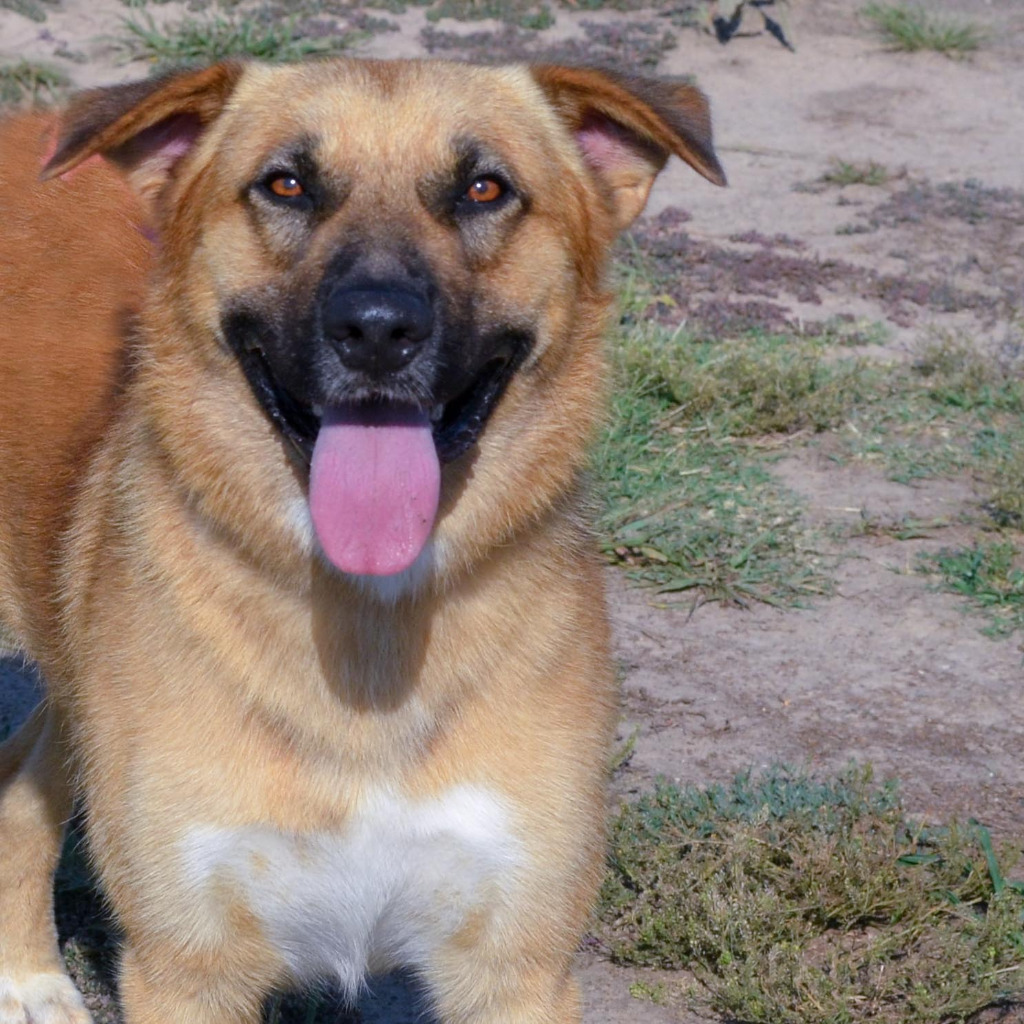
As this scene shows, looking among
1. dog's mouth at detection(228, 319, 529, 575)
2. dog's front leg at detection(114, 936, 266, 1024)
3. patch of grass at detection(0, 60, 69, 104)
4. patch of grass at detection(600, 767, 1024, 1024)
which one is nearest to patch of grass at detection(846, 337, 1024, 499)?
patch of grass at detection(600, 767, 1024, 1024)

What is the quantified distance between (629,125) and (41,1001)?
2.48 metres

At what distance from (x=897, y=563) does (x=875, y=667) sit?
0.70 m

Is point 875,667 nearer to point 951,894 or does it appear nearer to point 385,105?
point 951,894

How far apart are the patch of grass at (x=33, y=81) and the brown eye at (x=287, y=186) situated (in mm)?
7333

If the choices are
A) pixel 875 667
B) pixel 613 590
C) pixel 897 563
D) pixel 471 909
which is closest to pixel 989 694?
pixel 875 667

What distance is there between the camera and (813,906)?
3.91m

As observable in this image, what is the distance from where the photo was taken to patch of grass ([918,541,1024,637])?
5.34m

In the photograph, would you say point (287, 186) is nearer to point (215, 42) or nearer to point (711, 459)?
point (711, 459)

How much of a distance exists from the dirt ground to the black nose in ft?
5.69

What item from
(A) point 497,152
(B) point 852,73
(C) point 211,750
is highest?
(A) point 497,152

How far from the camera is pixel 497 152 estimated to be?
125 inches

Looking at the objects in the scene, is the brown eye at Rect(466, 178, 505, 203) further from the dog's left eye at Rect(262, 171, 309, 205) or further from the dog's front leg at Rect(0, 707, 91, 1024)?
the dog's front leg at Rect(0, 707, 91, 1024)

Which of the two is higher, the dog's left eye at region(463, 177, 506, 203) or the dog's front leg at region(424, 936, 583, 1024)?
the dog's left eye at region(463, 177, 506, 203)

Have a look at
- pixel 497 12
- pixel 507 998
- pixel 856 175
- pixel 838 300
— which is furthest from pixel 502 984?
pixel 497 12
